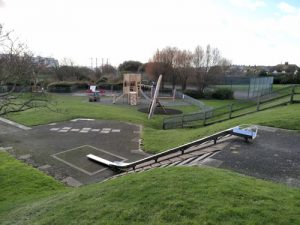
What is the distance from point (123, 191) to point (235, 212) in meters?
2.09

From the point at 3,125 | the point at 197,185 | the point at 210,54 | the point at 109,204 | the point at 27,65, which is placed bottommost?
the point at 3,125

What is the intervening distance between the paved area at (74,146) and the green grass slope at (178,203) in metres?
3.39

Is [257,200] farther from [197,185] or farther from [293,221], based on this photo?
[197,185]

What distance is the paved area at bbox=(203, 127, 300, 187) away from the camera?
19.0 feet

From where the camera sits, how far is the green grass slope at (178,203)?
3.77 m

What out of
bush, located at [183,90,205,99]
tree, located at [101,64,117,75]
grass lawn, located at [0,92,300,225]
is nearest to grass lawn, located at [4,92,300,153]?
grass lawn, located at [0,92,300,225]

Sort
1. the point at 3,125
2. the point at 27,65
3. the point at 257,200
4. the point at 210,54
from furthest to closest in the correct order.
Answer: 1. the point at 210,54
2. the point at 3,125
3. the point at 27,65
4. the point at 257,200

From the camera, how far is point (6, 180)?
8.30 m

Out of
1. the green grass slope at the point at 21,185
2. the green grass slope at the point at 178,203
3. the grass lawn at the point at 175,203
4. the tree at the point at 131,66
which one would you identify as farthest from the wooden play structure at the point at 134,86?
the tree at the point at 131,66

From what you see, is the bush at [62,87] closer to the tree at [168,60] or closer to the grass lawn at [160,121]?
the tree at [168,60]

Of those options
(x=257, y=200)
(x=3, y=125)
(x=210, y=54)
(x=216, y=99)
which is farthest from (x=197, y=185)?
(x=210, y=54)

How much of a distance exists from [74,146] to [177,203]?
349 inches

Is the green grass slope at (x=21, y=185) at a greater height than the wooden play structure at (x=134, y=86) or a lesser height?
lesser

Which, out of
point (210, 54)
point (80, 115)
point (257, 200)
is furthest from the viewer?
point (210, 54)
